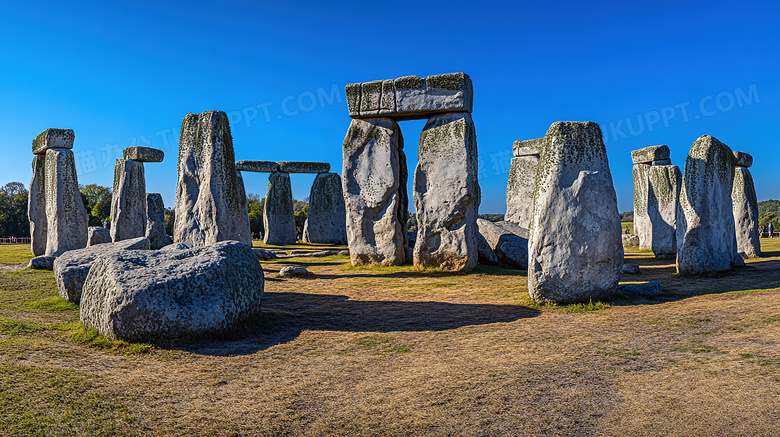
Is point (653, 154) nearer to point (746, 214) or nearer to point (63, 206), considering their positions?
point (746, 214)

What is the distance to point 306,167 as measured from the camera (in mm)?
22141

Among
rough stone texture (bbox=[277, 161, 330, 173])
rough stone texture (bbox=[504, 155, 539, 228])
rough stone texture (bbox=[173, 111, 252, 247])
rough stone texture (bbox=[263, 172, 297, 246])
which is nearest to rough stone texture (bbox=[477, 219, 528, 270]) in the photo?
rough stone texture (bbox=[504, 155, 539, 228])

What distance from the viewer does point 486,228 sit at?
1222 centimetres

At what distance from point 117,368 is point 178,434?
137 cm

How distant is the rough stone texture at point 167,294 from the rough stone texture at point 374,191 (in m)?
6.01

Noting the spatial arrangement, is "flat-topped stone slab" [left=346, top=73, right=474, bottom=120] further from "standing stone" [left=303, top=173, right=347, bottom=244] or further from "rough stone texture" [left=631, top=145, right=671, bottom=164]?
"standing stone" [left=303, top=173, right=347, bottom=244]

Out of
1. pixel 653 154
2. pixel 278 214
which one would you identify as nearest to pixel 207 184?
pixel 278 214

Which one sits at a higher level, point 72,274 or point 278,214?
point 278,214

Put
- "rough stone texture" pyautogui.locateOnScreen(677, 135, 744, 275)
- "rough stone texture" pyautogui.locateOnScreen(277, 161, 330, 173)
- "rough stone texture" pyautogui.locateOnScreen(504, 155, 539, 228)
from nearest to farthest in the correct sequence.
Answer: "rough stone texture" pyautogui.locateOnScreen(677, 135, 744, 275) < "rough stone texture" pyautogui.locateOnScreen(504, 155, 539, 228) < "rough stone texture" pyautogui.locateOnScreen(277, 161, 330, 173)

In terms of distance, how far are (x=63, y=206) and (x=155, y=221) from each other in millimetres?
5967

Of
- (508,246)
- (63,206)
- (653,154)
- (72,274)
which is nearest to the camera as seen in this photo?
(72,274)

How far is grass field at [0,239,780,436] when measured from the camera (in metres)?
2.85

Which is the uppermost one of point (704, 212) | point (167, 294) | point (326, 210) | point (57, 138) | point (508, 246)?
point (57, 138)

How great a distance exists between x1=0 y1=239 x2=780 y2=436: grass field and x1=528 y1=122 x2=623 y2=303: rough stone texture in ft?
0.93
